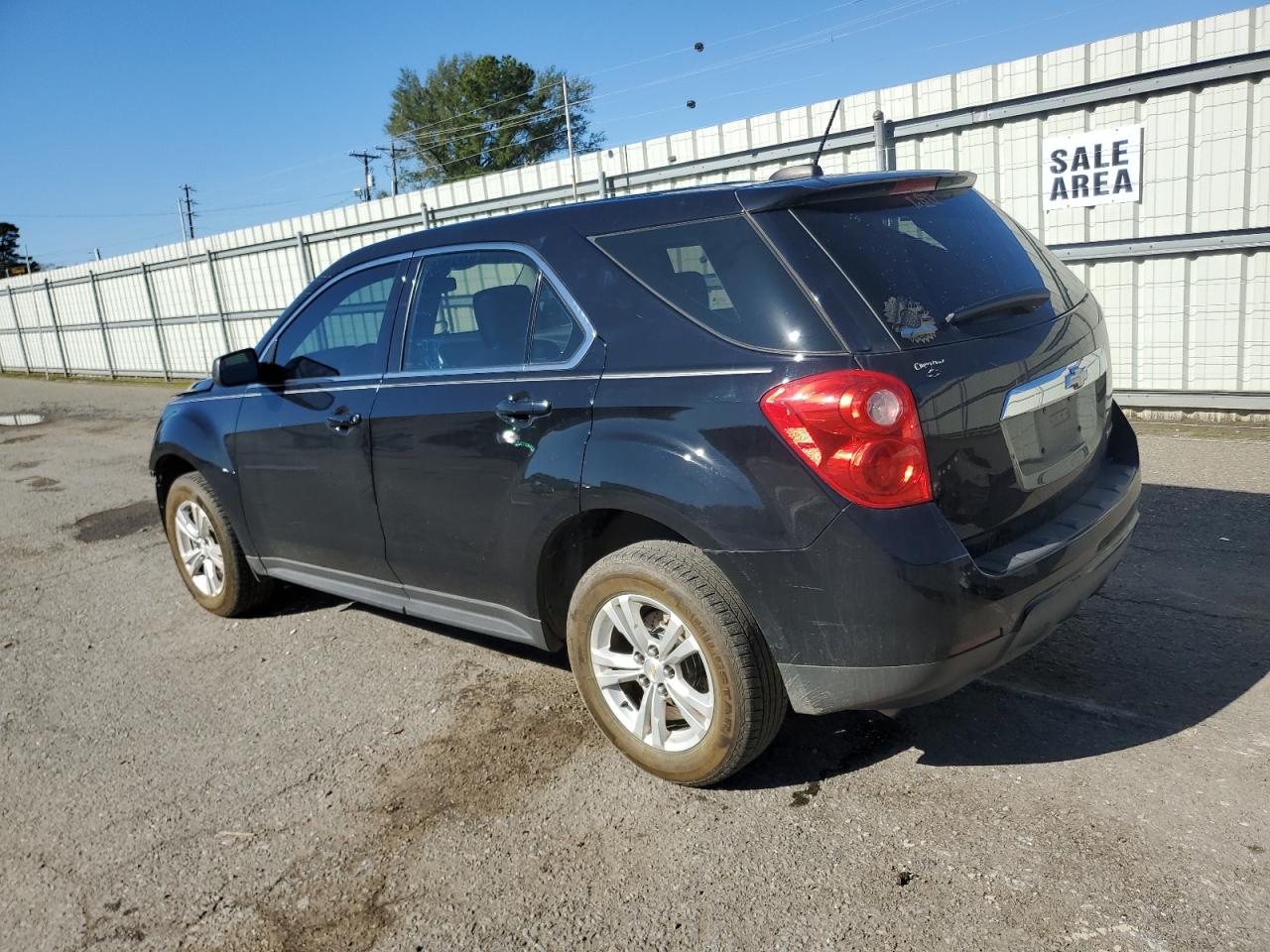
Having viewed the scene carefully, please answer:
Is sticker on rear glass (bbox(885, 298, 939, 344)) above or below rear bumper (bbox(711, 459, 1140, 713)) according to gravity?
above

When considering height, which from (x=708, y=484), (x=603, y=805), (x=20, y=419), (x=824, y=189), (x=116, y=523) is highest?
(x=824, y=189)

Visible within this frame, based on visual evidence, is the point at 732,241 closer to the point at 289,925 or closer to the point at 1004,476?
the point at 1004,476

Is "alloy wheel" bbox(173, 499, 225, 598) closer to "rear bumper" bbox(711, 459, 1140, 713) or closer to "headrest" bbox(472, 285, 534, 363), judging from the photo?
"headrest" bbox(472, 285, 534, 363)

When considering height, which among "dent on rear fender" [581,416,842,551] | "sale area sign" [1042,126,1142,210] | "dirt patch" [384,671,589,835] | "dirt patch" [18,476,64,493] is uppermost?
"sale area sign" [1042,126,1142,210]

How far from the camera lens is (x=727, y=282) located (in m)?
2.78

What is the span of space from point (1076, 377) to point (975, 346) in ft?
1.77

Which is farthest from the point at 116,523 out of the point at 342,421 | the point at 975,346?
the point at 975,346

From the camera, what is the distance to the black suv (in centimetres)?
250

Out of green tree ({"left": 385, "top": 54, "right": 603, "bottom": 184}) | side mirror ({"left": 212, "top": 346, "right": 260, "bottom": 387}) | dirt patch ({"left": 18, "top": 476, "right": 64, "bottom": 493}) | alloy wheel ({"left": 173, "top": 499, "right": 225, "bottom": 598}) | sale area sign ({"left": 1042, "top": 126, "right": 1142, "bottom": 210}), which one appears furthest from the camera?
green tree ({"left": 385, "top": 54, "right": 603, "bottom": 184})

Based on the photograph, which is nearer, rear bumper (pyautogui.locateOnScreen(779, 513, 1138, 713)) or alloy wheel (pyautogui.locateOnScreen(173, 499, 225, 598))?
rear bumper (pyautogui.locateOnScreen(779, 513, 1138, 713))

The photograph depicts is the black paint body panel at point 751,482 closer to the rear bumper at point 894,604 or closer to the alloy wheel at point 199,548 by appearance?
the rear bumper at point 894,604

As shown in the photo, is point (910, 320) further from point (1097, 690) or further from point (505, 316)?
point (1097, 690)

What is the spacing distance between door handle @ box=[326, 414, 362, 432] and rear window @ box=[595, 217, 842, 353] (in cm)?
135

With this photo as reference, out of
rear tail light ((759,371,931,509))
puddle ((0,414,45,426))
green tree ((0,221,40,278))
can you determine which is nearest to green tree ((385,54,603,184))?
green tree ((0,221,40,278))
